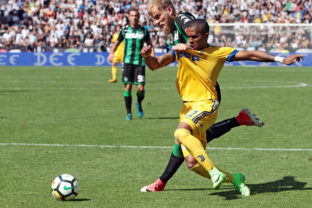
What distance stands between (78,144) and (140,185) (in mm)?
3109

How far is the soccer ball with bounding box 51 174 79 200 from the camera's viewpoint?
19.2 feet

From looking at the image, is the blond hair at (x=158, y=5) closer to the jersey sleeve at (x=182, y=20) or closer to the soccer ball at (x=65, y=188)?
the jersey sleeve at (x=182, y=20)

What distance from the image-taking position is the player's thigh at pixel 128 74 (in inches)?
516

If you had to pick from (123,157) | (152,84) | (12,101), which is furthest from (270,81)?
(123,157)

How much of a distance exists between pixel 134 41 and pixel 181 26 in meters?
6.98

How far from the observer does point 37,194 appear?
20.1ft

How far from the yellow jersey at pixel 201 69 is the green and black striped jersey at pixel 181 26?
0.32m

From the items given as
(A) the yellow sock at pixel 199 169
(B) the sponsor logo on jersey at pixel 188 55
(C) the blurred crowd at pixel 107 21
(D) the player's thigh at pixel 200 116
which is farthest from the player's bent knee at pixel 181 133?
(C) the blurred crowd at pixel 107 21

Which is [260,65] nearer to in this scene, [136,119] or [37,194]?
[136,119]

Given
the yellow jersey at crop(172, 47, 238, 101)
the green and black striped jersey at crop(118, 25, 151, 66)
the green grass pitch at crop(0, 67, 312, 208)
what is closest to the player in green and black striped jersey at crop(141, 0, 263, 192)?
the green grass pitch at crop(0, 67, 312, 208)

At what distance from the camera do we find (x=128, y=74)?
1314cm

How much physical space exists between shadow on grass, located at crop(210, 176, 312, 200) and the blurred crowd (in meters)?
30.7

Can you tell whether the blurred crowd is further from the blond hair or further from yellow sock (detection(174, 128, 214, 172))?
yellow sock (detection(174, 128, 214, 172))

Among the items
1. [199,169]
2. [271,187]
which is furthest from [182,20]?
[271,187]
